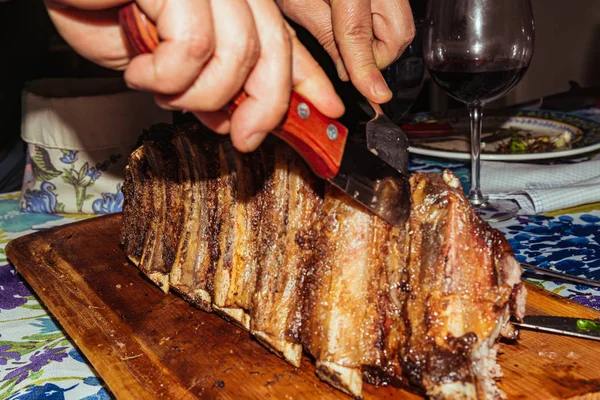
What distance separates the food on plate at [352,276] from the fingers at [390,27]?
0.77m

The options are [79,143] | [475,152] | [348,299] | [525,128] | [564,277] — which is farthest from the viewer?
[525,128]

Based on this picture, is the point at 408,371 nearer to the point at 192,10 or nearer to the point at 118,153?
the point at 192,10

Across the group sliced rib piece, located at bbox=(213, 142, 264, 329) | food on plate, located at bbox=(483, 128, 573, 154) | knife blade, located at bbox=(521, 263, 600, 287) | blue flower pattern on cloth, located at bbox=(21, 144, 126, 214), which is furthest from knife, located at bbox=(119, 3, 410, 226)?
food on plate, located at bbox=(483, 128, 573, 154)

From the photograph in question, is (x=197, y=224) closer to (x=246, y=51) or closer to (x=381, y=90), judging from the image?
(x=381, y=90)

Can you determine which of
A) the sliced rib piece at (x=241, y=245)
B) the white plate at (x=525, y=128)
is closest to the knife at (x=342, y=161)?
the sliced rib piece at (x=241, y=245)

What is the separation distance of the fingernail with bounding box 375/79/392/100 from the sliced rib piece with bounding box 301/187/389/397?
0.54 meters

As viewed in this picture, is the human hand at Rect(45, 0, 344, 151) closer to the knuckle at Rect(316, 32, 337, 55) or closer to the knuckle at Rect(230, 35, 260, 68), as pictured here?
the knuckle at Rect(230, 35, 260, 68)

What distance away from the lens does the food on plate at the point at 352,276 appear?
133 cm

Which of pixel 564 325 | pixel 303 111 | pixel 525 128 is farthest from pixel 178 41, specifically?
pixel 525 128

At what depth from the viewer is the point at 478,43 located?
221 centimetres

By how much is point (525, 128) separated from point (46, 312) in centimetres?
241

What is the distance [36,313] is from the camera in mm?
2010

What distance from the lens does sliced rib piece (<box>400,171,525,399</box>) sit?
1.30 metres

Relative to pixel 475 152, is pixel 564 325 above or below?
below
